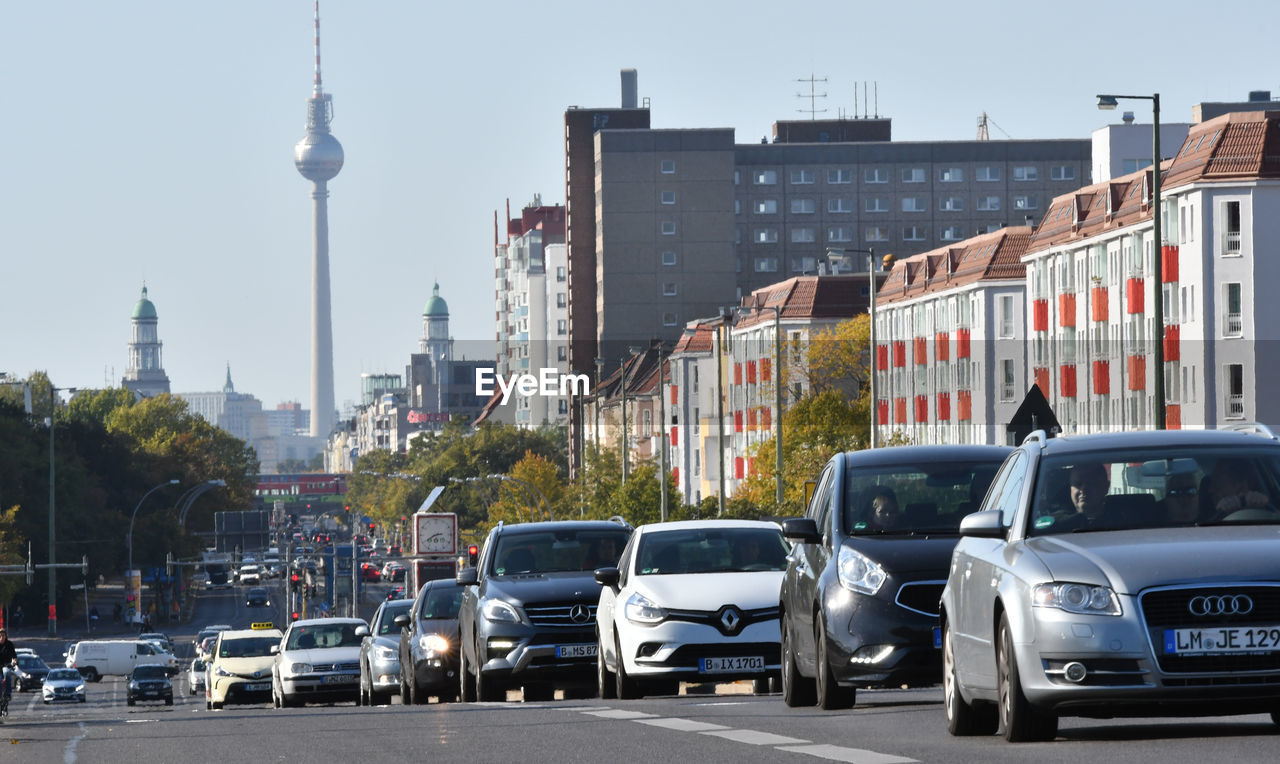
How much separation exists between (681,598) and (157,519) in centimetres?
11509

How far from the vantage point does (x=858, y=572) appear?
603 inches

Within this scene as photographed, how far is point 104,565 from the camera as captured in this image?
117 metres

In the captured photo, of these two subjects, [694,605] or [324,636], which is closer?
[694,605]

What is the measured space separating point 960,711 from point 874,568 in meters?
2.65

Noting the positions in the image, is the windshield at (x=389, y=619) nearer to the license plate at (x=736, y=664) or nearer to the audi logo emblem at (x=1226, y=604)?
the license plate at (x=736, y=664)

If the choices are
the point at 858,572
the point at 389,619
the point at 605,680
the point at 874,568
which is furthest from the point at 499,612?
the point at 389,619

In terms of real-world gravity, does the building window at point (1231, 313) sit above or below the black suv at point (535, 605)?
above

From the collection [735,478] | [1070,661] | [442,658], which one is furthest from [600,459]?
[1070,661]

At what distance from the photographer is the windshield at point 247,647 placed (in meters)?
40.2

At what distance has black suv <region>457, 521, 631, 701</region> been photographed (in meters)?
22.5

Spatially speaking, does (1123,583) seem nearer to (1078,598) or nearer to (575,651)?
(1078,598)

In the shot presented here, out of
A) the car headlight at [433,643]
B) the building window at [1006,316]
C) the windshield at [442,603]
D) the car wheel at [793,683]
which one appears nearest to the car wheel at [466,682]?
the car headlight at [433,643]

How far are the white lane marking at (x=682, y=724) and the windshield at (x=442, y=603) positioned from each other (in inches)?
468

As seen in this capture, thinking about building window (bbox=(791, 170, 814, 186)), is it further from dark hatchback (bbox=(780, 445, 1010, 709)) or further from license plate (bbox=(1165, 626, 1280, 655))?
license plate (bbox=(1165, 626, 1280, 655))
